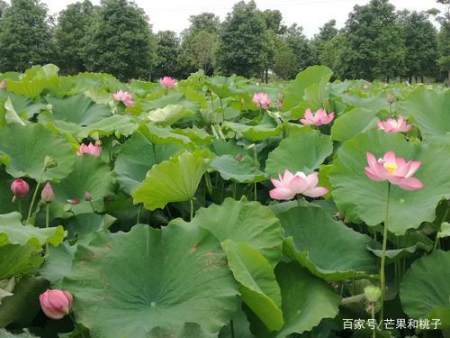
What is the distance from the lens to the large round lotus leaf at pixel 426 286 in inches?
30.1

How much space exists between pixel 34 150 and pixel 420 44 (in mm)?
36262

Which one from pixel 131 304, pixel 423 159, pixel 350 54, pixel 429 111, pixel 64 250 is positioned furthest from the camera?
pixel 350 54

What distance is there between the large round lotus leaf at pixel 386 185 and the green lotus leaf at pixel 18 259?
0.47 m

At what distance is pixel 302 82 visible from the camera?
2.02m

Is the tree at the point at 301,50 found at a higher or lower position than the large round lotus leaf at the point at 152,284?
higher

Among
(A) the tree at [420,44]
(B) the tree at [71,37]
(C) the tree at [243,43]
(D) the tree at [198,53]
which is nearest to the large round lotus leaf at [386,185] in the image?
(C) the tree at [243,43]

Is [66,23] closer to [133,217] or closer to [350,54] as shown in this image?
[350,54]

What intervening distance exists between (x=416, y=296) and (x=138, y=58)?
27.1 metres

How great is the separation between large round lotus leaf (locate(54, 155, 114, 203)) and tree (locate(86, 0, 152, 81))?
25.6m

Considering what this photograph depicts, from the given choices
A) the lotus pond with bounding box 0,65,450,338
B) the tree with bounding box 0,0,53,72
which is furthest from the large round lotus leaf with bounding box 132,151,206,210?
the tree with bounding box 0,0,53,72

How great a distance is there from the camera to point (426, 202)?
0.89 meters

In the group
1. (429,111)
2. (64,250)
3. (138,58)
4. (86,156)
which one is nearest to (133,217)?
(86,156)

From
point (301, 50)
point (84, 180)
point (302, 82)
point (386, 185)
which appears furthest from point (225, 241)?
point (301, 50)

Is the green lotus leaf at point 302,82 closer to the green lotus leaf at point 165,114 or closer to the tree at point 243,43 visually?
the green lotus leaf at point 165,114
